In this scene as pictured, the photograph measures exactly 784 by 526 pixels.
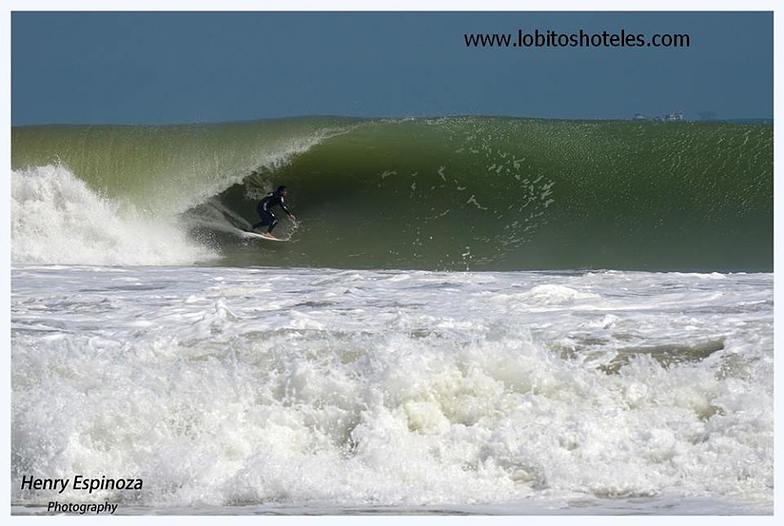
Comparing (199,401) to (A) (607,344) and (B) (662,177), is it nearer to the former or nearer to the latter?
(A) (607,344)

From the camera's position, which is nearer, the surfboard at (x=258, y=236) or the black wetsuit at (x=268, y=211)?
the surfboard at (x=258, y=236)

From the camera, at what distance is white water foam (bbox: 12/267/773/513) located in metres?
5.26

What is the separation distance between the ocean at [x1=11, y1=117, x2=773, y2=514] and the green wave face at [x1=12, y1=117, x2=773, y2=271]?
73mm

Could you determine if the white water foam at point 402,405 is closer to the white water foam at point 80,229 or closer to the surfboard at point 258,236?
the white water foam at point 80,229

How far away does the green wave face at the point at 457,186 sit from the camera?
12312 millimetres

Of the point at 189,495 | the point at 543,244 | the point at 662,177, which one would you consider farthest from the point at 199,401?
the point at 662,177

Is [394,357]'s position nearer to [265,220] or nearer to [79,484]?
[79,484]

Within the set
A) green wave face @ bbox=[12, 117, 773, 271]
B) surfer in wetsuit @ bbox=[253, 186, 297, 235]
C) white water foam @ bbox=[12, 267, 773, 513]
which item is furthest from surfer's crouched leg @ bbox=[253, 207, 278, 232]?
white water foam @ bbox=[12, 267, 773, 513]

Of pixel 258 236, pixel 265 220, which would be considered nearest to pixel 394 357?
pixel 258 236

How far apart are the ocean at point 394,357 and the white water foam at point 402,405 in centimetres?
2

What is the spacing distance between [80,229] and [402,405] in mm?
7355

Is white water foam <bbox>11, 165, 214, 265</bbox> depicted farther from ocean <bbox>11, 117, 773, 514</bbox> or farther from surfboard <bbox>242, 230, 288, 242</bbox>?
surfboard <bbox>242, 230, 288, 242</bbox>

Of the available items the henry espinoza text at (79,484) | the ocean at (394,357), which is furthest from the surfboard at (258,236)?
the henry espinoza text at (79,484)

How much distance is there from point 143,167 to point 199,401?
10.2 metres
